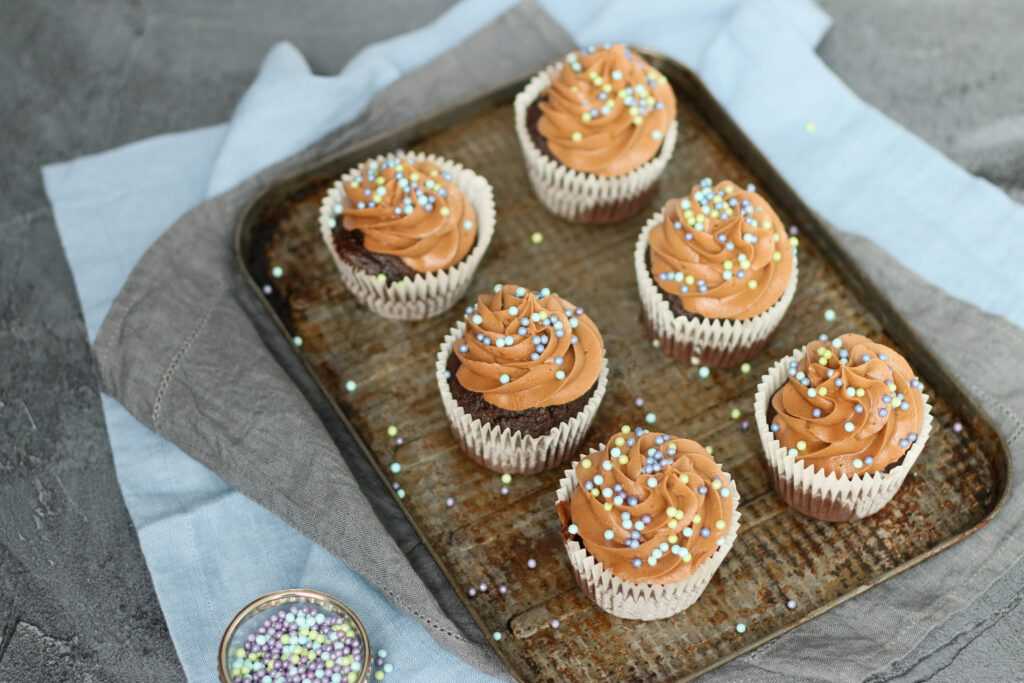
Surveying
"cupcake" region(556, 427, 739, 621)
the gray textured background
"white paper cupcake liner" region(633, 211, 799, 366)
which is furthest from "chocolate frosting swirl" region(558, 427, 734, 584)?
the gray textured background

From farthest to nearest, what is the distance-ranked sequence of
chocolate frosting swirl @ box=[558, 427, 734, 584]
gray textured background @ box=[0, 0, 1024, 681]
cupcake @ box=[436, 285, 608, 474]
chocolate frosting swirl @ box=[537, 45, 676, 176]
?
chocolate frosting swirl @ box=[537, 45, 676, 176], gray textured background @ box=[0, 0, 1024, 681], cupcake @ box=[436, 285, 608, 474], chocolate frosting swirl @ box=[558, 427, 734, 584]

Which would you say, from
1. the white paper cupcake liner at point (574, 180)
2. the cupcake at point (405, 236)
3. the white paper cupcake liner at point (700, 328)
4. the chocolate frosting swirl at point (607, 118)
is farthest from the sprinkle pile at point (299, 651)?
the chocolate frosting swirl at point (607, 118)

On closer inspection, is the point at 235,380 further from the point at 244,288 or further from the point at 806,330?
the point at 806,330

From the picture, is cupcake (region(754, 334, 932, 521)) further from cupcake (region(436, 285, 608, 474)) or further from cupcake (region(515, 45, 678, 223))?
cupcake (region(515, 45, 678, 223))

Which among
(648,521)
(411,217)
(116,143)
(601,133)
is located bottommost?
(116,143)

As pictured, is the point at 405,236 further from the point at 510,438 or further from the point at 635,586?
the point at 635,586

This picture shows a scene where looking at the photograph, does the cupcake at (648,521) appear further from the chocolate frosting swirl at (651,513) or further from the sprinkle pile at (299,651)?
the sprinkle pile at (299,651)

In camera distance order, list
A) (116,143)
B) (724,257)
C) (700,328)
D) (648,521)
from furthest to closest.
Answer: (116,143) → (700,328) → (724,257) → (648,521)

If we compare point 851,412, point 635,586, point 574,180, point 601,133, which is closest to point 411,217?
point 574,180
